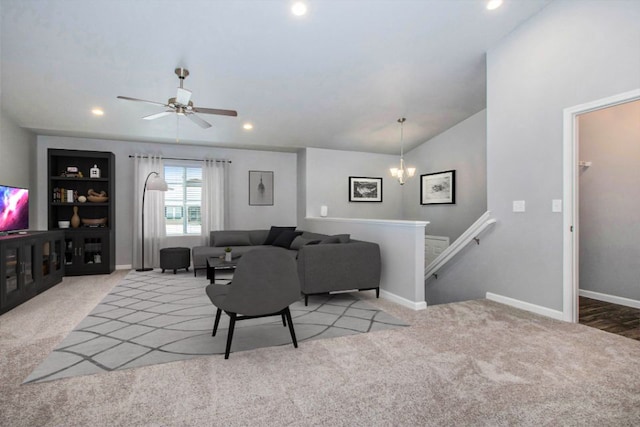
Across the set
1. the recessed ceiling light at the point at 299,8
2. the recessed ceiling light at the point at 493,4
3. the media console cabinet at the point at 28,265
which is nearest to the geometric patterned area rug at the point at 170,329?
the media console cabinet at the point at 28,265

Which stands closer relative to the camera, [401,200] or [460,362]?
[460,362]

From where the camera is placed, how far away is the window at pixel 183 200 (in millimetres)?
6594

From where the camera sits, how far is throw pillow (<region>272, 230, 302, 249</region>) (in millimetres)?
6261

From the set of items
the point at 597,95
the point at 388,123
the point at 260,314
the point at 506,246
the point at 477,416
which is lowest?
the point at 477,416

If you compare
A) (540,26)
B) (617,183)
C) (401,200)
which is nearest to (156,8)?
(540,26)

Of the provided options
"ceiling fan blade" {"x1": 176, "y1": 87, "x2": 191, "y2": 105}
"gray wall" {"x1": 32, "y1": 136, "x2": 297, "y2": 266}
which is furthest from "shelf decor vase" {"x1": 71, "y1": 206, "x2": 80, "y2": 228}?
"ceiling fan blade" {"x1": 176, "y1": 87, "x2": 191, "y2": 105}

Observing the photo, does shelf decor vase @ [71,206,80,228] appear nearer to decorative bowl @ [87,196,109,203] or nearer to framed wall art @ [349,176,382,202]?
decorative bowl @ [87,196,109,203]

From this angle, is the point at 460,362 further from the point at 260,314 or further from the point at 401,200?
the point at 401,200

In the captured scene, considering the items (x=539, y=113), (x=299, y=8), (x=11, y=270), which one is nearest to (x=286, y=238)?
(x=11, y=270)

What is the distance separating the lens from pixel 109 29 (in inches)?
130

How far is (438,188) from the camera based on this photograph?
673cm

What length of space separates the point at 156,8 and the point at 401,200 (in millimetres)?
6033

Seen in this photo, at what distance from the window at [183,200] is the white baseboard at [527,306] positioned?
209 inches

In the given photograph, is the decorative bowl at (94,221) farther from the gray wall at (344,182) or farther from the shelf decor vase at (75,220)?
the gray wall at (344,182)
